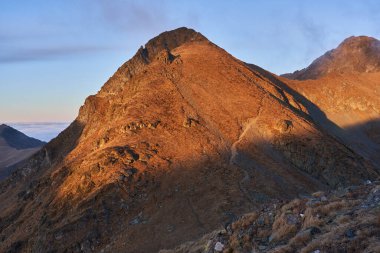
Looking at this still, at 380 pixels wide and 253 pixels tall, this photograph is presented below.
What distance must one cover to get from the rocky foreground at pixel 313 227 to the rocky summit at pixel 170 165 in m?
15.4

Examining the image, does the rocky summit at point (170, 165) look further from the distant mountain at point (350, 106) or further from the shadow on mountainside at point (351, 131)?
the distant mountain at point (350, 106)

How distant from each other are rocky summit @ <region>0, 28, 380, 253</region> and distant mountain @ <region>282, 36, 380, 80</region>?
84.5m

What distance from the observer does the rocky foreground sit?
55.8ft

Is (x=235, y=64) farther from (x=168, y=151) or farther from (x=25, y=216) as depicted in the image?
(x=25, y=216)

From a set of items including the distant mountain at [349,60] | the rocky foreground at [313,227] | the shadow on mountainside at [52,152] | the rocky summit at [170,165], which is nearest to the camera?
the rocky foreground at [313,227]

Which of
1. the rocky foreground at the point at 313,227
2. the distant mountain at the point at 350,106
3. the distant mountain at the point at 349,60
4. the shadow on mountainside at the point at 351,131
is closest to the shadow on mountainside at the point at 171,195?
the rocky foreground at the point at 313,227

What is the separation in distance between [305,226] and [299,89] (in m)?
106

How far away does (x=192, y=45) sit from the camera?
359 ft

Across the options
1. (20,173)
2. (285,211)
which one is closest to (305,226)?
(285,211)

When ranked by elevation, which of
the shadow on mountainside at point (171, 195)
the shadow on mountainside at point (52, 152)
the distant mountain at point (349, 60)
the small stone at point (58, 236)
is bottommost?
the small stone at point (58, 236)

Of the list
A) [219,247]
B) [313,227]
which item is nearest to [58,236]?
[219,247]

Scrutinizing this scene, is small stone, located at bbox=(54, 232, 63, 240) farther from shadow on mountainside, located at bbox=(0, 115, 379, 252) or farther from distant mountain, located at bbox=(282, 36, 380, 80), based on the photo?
distant mountain, located at bbox=(282, 36, 380, 80)

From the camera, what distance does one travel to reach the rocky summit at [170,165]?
2099 inches

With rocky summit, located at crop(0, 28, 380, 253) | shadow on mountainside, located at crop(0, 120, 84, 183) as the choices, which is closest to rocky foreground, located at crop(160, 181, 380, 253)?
rocky summit, located at crop(0, 28, 380, 253)
